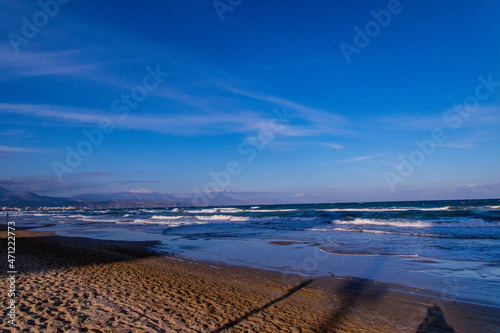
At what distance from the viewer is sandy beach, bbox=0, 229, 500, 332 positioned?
4926 millimetres

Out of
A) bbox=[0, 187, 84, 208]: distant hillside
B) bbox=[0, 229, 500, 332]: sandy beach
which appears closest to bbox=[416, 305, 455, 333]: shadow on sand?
bbox=[0, 229, 500, 332]: sandy beach

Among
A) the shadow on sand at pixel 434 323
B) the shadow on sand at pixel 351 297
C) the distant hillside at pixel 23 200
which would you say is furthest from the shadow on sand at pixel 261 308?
the distant hillside at pixel 23 200

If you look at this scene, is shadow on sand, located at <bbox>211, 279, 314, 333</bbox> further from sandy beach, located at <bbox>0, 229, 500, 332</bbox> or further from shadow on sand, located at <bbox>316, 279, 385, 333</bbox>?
shadow on sand, located at <bbox>316, 279, 385, 333</bbox>

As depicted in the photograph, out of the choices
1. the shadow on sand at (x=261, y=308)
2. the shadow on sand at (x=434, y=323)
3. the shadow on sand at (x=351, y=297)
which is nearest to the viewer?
the shadow on sand at (x=261, y=308)

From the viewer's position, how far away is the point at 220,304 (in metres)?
6.08

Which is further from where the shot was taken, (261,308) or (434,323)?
(261,308)

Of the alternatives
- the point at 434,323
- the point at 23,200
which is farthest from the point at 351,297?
the point at 23,200

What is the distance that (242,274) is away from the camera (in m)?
9.12

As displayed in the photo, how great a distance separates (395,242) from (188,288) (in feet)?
39.8

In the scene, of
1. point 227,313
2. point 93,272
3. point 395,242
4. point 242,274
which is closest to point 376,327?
point 227,313

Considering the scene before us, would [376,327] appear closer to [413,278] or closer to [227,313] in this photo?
[227,313]

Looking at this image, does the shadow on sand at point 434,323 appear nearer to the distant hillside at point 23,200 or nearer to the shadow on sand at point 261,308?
the shadow on sand at point 261,308

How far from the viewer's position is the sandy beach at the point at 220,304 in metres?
A: 4.93

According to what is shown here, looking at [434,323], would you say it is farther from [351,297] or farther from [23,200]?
A: [23,200]
